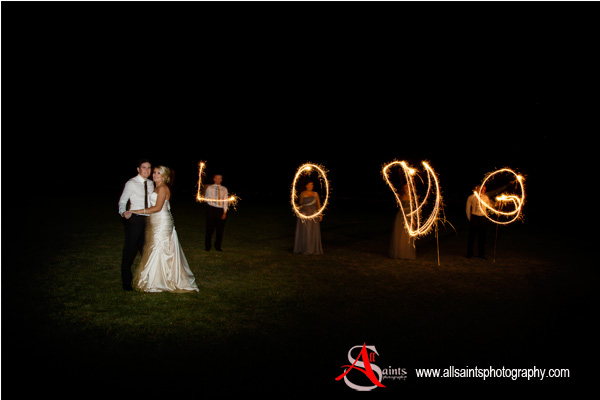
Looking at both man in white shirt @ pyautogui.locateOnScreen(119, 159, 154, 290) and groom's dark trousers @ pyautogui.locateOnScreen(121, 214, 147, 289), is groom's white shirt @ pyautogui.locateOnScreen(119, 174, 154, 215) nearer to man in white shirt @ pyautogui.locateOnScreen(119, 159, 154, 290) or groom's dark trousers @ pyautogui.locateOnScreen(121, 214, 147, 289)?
man in white shirt @ pyautogui.locateOnScreen(119, 159, 154, 290)

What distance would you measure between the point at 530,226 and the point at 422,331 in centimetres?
1658

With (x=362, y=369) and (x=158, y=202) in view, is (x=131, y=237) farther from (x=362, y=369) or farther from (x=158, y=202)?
(x=362, y=369)

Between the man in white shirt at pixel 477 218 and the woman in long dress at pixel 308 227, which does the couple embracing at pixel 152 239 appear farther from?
the man in white shirt at pixel 477 218

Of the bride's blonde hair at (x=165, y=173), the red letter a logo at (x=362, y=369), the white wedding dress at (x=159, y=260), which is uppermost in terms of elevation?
the bride's blonde hair at (x=165, y=173)

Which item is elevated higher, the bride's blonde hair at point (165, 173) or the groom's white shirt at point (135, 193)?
the bride's blonde hair at point (165, 173)

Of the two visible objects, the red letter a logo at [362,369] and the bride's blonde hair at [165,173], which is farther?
the bride's blonde hair at [165,173]

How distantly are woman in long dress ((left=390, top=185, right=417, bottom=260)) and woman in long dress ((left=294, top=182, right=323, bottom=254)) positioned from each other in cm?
197


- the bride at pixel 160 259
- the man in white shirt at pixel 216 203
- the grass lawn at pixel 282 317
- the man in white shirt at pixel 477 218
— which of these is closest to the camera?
the grass lawn at pixel 282 317

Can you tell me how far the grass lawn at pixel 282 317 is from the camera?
4801 millimetres

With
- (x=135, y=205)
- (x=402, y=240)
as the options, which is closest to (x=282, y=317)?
(x=135, y=205)

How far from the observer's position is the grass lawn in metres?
4.80

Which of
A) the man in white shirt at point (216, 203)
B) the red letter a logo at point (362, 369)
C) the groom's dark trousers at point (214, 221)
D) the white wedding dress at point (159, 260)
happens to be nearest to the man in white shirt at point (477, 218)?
the man in white shirt at point (216, 203)

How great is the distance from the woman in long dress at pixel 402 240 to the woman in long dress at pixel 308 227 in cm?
197

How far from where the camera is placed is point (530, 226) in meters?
20.0
